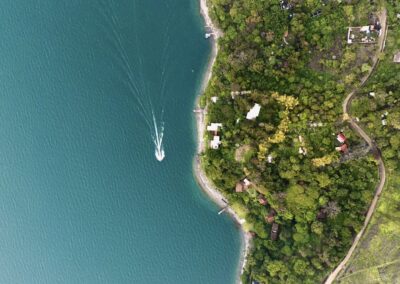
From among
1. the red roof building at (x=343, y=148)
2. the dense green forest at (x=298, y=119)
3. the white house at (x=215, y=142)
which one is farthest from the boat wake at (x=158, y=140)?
the red roof building at (x=343, y=148)

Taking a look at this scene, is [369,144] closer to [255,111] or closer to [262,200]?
[255,111]

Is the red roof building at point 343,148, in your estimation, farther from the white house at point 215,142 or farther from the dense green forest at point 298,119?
the white house at point 215,142

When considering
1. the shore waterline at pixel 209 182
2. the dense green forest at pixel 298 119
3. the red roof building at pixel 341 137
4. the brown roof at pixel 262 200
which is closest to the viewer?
the dense green forest at pixel 298 119

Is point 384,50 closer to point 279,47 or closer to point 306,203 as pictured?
point 279,47

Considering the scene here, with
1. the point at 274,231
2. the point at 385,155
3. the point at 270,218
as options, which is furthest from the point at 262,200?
the point at 385,155

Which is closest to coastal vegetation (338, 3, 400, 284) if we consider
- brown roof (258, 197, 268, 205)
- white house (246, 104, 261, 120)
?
white house (246, 104, 261, 120)

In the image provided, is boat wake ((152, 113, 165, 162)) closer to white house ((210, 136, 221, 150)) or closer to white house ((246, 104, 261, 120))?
white house ((210, 136, 221, 150))

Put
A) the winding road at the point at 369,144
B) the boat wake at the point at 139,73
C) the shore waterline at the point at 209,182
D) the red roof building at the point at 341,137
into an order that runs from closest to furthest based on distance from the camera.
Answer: the winding road at the point at 369,144
the red roof building at the point at 341,137
the boat wake at the point at 139,73
the shore waterline at the point at 209,182

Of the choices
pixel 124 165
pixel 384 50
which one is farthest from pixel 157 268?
pixel 384 50
